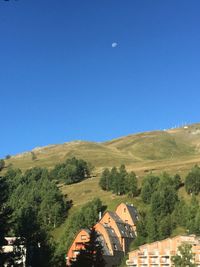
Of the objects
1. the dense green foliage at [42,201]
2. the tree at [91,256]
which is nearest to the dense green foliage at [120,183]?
the dense green foliage at [42,201]

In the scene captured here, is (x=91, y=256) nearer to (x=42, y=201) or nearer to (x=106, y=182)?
(x=42, y=201)

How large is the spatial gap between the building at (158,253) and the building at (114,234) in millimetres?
6734

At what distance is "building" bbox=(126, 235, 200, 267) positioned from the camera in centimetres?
9550

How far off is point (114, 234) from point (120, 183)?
5160 centimetres

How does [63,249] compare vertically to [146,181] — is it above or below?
below

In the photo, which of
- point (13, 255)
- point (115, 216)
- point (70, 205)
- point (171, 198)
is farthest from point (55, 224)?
point (13, 255)

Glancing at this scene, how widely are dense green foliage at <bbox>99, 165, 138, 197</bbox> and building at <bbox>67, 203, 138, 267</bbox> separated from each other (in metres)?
24.2

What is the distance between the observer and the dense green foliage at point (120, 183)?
16439 centimetres

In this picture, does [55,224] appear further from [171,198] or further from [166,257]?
[166,257]

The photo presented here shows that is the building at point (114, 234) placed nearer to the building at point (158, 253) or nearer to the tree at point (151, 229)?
the building at point (158, 253)

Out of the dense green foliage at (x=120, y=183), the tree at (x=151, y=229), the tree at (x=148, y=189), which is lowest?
the tree at (x=151, y=229)

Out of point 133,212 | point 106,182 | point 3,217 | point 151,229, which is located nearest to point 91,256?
point 3,217

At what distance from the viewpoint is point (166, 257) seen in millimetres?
97562

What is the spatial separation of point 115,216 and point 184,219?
64.4 feet
